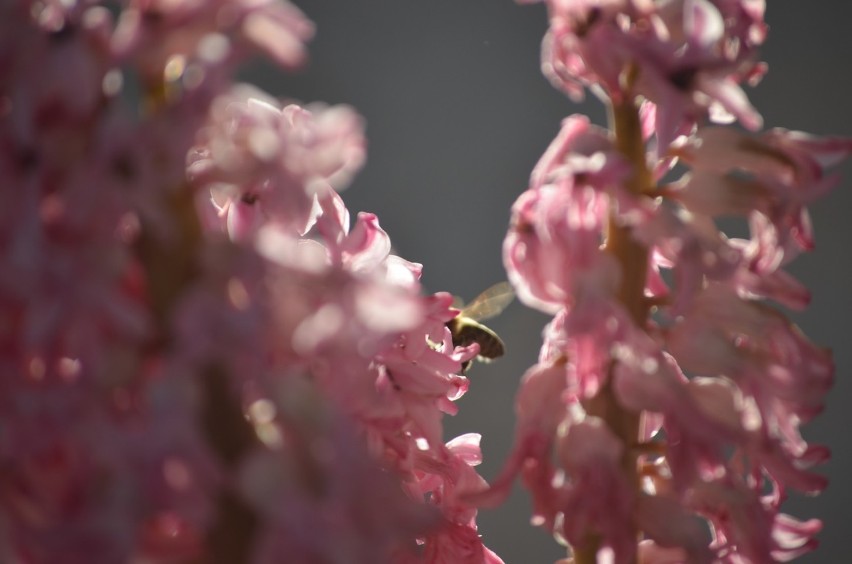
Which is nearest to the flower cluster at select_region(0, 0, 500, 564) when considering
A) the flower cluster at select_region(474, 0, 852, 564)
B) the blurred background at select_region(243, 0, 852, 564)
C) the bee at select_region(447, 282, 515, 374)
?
the flower cluster at select_region(474, 0, 852, 564)

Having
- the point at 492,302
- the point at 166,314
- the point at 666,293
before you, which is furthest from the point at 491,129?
the point at 166,314

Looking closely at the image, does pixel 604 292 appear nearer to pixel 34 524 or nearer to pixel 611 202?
pixel 611 202

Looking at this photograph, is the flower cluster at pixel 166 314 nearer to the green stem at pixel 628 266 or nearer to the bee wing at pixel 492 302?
the green stem at pixel 628 266

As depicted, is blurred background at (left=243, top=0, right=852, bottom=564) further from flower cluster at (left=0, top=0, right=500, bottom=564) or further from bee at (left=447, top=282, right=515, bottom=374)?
flower cluster at (left=0, top=0, right=500, bottom=564)

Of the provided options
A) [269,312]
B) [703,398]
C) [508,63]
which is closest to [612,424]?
[703,398]

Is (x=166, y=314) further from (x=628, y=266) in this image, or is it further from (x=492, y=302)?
(x=492, y=302)

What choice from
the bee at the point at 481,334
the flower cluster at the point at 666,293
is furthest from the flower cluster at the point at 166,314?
the bee at the point at 481,334
